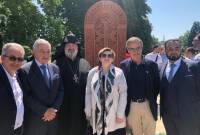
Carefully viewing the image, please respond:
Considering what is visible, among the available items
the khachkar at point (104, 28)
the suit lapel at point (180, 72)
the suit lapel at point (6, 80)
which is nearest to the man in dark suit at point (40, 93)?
the suit lapel at point (6, 80)

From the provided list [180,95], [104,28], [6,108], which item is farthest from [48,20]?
[6,108]

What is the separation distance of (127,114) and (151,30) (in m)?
33.7

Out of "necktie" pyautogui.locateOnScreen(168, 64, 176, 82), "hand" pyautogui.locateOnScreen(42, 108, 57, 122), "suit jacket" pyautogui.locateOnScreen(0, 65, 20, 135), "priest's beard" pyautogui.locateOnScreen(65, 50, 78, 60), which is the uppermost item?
"priest's beard" pyautogui.locateOnScreen(65, 50, 78, 60)

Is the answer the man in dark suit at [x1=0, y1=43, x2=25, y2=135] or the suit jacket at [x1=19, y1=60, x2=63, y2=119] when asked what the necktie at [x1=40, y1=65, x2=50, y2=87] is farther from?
the man in dark suit at [x1=0, y1=43, x2=25, y2=135]

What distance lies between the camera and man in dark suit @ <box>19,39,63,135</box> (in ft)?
18.4

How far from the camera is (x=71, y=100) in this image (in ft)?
21.2

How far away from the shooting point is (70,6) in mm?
36094

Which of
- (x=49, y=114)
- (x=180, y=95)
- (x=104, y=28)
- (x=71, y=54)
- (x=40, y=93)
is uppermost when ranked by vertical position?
(x=104, y=28)

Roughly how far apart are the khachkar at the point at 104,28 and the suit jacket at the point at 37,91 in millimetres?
A: 4683

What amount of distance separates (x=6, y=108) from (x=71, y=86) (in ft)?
5.58

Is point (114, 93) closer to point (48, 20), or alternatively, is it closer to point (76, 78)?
point (76, 78)

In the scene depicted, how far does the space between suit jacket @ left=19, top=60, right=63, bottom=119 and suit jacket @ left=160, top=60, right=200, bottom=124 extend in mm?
1793

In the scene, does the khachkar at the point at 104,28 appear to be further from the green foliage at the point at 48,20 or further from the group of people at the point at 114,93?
the green foliage at the point at 48,20

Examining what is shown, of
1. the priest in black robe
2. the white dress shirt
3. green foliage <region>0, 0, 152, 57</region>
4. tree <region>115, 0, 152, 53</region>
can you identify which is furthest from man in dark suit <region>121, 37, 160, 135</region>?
tree <region>115, 0, 152, 53</region>
